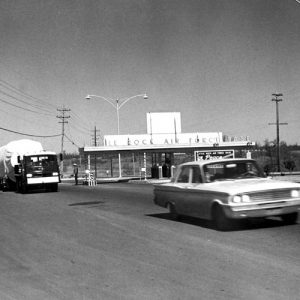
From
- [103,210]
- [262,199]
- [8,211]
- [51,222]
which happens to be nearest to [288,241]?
[262,199]

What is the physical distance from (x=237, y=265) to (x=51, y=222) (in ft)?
25.3

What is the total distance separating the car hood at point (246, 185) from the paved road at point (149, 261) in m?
0.83

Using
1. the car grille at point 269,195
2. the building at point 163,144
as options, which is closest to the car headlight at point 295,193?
the car grille at point 269,195

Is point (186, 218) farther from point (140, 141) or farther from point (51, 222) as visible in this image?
point (140, 141)

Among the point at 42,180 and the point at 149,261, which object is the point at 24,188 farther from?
the point at 149,261

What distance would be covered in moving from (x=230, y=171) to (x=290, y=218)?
65.2 inches

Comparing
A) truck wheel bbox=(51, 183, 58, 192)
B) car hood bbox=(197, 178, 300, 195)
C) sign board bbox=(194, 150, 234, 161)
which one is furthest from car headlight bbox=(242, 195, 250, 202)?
sign board bbox=(194, 150, 234, 161)

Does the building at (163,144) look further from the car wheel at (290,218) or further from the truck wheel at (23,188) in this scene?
the car wheel at (290,218)

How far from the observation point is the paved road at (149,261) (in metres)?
6.06

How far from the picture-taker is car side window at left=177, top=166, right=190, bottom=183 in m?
12.6

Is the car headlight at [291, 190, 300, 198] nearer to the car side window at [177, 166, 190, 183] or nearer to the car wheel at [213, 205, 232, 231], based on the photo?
the car wheel at [213, 205, 232, 231]

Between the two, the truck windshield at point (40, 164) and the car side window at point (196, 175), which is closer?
the car side window at point (196, 175)

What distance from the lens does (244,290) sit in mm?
5871

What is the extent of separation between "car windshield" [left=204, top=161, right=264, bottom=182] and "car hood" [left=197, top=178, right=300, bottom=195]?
286 millimetres
